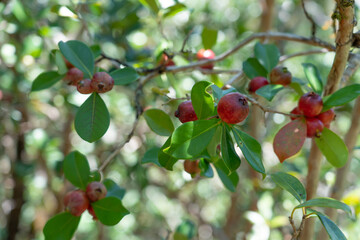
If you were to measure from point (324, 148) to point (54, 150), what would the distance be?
56.9 inches

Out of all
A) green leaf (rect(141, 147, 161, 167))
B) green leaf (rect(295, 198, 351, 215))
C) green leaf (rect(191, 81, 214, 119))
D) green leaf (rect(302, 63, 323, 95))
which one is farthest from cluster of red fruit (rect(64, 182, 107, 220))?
green leaf (rect(302, 63, 323, 95))

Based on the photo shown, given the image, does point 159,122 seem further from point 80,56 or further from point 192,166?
point 80,56

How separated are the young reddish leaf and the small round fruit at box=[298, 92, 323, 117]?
1.2 inches

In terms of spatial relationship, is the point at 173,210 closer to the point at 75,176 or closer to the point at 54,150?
the point at 54,150

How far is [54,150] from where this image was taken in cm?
189

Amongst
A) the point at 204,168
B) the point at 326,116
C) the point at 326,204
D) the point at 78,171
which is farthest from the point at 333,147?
the point at 78,171

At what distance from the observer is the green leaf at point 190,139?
2.07 feet

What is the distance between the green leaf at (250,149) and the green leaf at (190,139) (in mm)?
64

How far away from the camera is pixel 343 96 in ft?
2.49

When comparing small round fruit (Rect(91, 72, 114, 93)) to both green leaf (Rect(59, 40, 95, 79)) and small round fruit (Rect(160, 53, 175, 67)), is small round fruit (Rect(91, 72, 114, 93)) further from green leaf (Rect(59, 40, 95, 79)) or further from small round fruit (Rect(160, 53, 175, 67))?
small round fruit (Rect(160, 53, 175, 67))

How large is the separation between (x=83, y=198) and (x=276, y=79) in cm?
57

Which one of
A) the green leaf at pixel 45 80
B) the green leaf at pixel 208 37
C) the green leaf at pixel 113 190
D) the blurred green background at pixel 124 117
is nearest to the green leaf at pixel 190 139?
the green leaf at pixel 113 190

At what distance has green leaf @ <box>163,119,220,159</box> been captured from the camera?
63cm

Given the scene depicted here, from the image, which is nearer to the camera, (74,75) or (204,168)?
(204,168)
